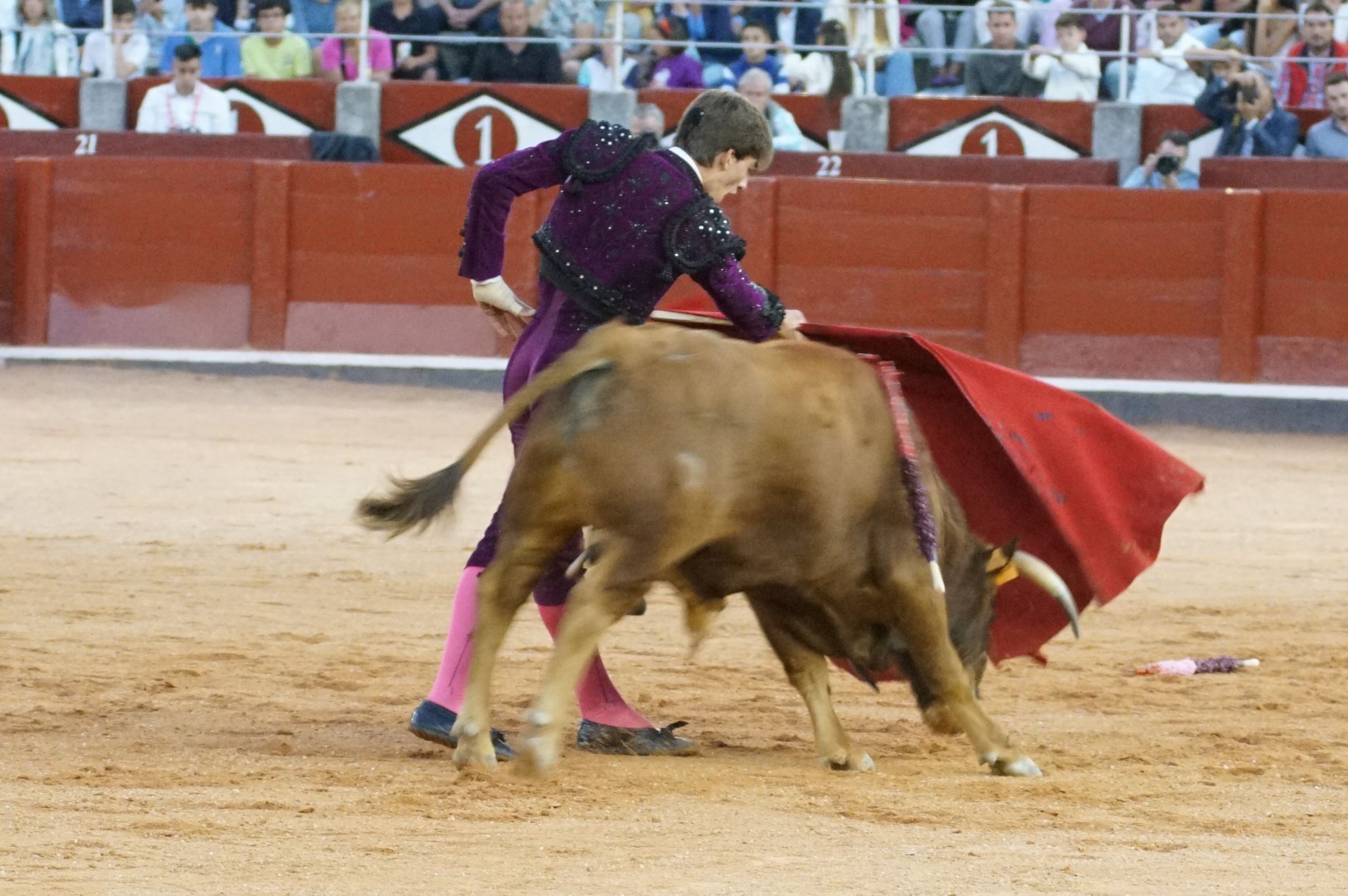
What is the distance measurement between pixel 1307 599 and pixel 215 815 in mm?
3597

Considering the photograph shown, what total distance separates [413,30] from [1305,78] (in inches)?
183

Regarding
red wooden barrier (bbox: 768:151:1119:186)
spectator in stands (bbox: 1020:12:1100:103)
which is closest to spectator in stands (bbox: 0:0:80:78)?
red wooden barrier (bbox: 768:151:1119:186)

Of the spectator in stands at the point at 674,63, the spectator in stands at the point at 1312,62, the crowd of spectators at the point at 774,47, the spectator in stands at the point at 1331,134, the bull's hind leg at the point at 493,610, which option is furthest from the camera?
the spectator in stands at the point at 674,63

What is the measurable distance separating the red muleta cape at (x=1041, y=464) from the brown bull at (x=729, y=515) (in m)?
0.16

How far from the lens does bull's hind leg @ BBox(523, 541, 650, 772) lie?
9.40ft

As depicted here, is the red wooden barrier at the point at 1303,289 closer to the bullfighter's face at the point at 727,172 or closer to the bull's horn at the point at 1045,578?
the bull's horn at the point at 1045,578

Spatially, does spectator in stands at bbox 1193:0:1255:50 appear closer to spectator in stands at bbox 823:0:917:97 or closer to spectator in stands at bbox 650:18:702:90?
spectator in stands at bbox 823:0:917:97

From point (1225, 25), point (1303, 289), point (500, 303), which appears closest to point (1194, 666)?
point (500, 303)

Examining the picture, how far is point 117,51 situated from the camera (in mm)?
10484

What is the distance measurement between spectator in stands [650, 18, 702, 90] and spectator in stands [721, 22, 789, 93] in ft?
0.63

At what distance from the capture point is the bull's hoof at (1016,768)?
131 inches

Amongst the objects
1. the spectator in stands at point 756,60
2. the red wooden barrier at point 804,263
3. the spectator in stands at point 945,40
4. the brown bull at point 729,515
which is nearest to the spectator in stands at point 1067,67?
the spectator in stands at point 945,40

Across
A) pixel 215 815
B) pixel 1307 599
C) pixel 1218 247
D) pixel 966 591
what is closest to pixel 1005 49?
pixel 1218 247

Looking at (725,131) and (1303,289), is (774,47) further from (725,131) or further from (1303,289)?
(725,131)
